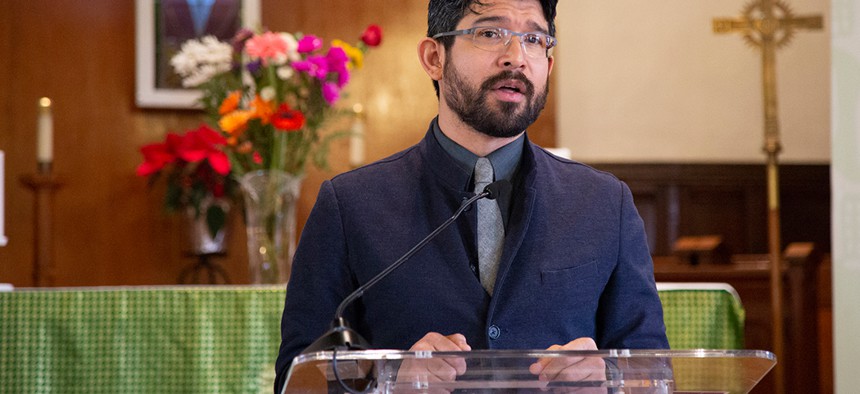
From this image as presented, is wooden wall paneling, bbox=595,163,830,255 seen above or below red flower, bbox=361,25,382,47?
below

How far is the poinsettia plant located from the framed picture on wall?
1.62ft

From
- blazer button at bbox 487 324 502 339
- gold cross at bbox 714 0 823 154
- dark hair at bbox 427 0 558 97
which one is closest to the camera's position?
blazer button at bbox 487 324 502 339

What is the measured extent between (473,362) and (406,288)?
0.42 metres

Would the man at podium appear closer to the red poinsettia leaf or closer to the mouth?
the mouth

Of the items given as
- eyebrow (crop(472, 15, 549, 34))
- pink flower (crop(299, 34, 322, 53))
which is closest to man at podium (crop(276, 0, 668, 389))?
eyebrow (crop(472, 15, 549, 34))

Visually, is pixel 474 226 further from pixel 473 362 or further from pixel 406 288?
pixel 473 362

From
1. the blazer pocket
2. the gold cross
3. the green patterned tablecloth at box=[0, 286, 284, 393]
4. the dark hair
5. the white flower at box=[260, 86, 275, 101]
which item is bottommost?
the green patterned tablecloth at box=[0, 286, 284, 393]

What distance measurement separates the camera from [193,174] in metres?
3.73

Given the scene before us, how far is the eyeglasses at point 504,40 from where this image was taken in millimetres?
1555

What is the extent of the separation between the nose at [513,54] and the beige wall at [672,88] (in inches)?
179

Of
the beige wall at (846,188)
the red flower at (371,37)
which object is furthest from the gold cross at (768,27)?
the red flower at (371,37)

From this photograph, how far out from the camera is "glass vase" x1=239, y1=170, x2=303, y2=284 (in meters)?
3.00

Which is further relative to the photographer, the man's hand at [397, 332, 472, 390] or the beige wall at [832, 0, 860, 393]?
the beige wall at [832, 0, 860, 393]

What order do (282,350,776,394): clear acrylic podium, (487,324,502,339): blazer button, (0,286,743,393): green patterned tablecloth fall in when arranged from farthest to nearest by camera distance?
(0,286,743,393): green patterned tablecloth → (487,324,502,339): blazer button → (282,350,776,394): clear acrylic podium
